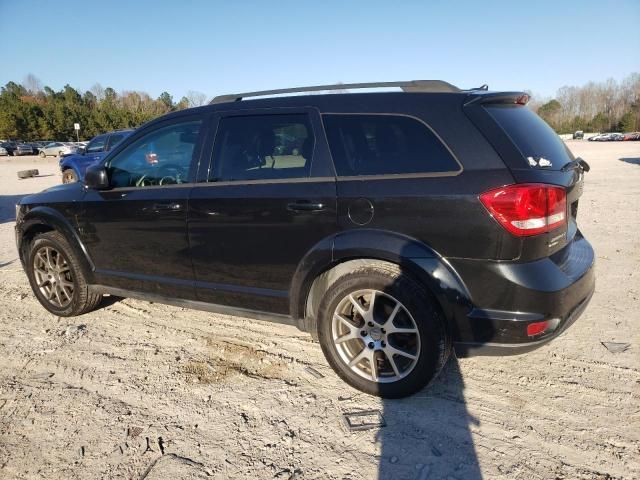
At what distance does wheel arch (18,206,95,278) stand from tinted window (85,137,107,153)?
10.7 m

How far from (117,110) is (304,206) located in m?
70.8

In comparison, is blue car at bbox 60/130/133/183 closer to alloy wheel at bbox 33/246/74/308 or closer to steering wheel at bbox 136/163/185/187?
alloy wheel at bbox 33/246/74/308

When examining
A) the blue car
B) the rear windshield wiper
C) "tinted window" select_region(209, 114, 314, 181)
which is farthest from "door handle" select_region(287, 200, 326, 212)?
the blue car

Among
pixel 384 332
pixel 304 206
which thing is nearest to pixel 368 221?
pixel 304 206

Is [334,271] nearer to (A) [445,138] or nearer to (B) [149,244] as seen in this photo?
(A) [445,138]

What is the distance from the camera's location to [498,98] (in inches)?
106

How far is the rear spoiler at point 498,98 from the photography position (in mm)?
2606

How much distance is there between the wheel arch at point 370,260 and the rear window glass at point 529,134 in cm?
82

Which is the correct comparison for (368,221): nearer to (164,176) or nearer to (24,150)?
(164,176)

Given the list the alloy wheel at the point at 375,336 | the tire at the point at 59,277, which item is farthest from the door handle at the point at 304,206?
the tire at the point at 59,277

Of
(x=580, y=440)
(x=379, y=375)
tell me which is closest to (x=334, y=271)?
(x=379, y=375)

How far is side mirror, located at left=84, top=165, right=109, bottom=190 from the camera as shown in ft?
12.0

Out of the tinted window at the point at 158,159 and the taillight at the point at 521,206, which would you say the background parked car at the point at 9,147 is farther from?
the taillight at the point at 521,206

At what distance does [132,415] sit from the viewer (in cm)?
274
